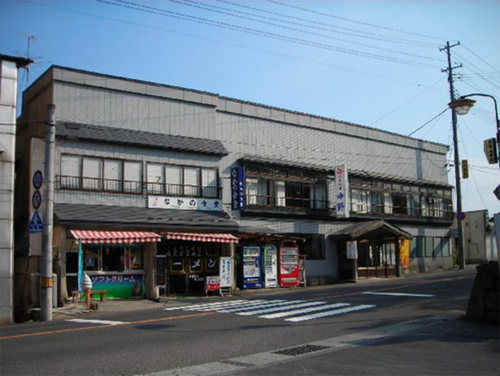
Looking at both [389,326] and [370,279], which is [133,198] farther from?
[370,279]

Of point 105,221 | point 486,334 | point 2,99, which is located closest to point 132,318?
point 105,221

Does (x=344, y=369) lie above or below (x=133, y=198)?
below

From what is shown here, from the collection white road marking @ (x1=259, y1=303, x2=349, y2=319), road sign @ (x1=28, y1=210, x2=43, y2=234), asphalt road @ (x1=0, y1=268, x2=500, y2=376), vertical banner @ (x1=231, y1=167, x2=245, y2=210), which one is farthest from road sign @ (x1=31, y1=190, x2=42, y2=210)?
vertical banner @ (x1=231, y1=167, x2=245, y2=210)

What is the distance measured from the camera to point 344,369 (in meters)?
7.86

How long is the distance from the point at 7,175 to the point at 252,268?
13.3 meters

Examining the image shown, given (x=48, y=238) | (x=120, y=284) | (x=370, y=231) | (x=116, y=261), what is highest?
(x=370, y=231)

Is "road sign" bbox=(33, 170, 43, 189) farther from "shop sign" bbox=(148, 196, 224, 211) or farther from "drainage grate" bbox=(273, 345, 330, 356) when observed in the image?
"drainage grate" bbox=(273, 345, 330, 356)

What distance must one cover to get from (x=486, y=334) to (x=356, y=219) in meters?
A: 23.3

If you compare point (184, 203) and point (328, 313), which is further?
point (184, 203)

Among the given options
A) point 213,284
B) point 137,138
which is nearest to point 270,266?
point 213,284

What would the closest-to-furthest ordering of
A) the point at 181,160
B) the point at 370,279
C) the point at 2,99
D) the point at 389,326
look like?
the point at 389,326 < the point at 2,99 < the point at 181,160 < the point at 370,279

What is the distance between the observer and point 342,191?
3100 cm

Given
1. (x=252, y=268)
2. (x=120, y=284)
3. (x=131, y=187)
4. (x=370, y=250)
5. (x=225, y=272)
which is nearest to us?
(x=120, y=284)

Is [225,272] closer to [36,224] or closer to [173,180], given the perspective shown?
[173,180]
